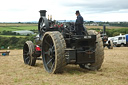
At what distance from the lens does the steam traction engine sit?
746cm

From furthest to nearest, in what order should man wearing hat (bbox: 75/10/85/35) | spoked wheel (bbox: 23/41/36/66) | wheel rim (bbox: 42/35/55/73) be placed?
spoked wheel (bbox: 23/41/36/66)
man wearing hat (bbox: 75/10/85/35)
wheel rim (bbox: 42/35/55/73)

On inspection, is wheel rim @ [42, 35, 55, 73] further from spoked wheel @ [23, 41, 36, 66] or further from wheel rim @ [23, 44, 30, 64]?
wheel rim @ [23, 44, 30, 64]

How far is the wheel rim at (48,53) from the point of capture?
Result: 8.06m

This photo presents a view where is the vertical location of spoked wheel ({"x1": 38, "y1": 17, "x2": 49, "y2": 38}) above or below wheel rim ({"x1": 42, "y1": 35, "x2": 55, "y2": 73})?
above

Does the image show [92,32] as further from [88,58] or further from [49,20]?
[49,20]

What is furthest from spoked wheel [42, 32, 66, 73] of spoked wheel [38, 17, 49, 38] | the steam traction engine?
spoked wheel [38, 17, 49, 38]

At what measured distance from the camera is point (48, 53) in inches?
323

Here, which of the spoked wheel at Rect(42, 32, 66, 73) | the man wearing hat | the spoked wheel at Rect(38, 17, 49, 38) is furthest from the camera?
Answer: the spoked wheel at Rect(38, 17, 49, 38)

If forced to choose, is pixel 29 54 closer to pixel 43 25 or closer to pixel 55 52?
pixel 43 25

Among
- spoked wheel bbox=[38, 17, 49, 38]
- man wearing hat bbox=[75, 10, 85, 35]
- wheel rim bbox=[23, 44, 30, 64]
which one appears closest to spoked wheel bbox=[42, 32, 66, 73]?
man wearing hat bbox=[75, 10, 85, 35]

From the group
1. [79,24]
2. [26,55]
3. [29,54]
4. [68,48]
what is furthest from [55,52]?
[26,55]

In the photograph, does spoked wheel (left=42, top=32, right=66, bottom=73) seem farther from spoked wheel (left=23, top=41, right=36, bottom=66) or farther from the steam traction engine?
spoked wheel (left=23, top=41, right=36, bottom=66)

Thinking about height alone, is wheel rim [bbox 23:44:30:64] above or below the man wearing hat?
below

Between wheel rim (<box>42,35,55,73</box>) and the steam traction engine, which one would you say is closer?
the steam traction engine
